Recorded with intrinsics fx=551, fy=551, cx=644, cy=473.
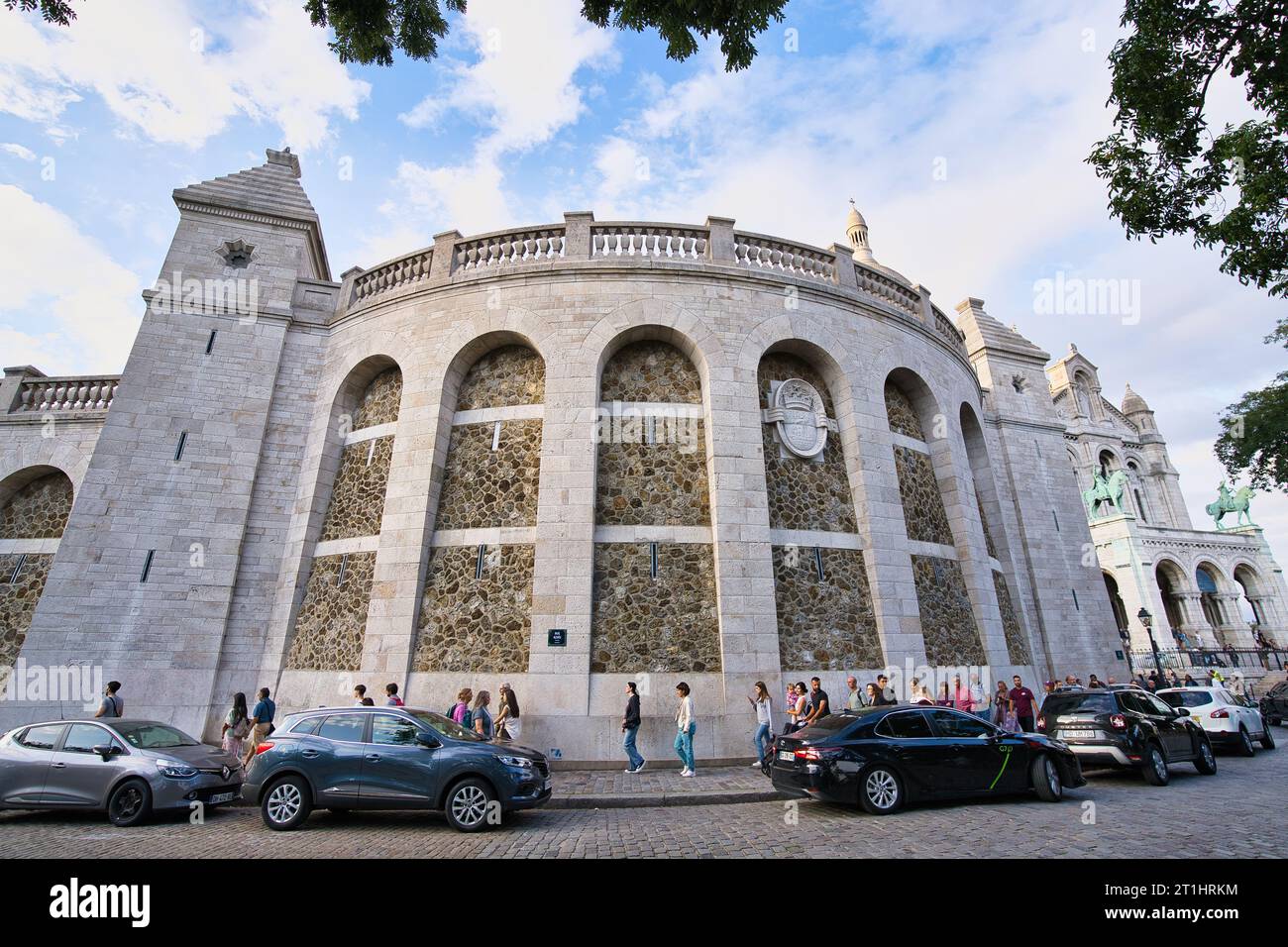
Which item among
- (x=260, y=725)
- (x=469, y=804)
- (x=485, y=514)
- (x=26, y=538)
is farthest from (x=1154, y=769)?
(x=26, y=538)

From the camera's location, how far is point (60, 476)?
53.5ft

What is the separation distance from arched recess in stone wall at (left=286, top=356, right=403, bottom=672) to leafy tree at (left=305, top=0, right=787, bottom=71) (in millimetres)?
7707

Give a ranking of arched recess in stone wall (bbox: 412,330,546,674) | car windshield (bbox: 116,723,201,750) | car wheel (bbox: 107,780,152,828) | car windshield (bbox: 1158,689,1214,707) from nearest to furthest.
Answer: car wheel (bbox: 107,780,152,828) < car windshield (bbox: 116,723,201,750) < arched recess in stone wall (bbox: 412,330,546,674) < car windshield (bbox: 1158,689,1214,707)

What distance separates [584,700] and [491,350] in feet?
28.2

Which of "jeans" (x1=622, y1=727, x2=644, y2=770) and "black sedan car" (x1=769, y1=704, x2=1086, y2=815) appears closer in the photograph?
"black sedan car" (x1=769, y1=704, x2=1086, y2=815)

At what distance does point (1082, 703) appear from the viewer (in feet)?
31.9

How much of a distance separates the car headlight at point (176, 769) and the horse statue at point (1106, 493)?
167ft

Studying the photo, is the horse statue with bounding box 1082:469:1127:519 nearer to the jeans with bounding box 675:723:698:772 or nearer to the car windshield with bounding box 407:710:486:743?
the jeans with bounding box 675:723:698:772

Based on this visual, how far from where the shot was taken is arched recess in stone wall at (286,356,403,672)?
1188cm

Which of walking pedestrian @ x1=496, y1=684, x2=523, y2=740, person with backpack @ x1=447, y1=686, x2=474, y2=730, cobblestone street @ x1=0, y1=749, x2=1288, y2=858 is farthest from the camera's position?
walking pedestrian @ x1=496, y1=684, x2=523, y2=740

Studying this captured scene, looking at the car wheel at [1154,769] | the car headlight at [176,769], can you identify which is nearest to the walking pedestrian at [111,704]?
the car headlight at [176,769]

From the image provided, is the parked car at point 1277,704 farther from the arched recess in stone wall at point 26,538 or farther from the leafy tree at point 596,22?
the arched recess in stone wall at point 26,538

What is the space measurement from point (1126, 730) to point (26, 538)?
26.3 meters

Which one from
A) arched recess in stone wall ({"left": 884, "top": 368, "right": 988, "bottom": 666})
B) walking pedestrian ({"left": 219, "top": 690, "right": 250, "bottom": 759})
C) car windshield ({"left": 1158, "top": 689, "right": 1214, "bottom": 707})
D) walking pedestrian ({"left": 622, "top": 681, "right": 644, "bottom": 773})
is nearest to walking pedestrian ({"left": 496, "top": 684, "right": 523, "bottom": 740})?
walking pedestrian ({"left": 622, "top": 681, "right": 644, "bottom": 773})
